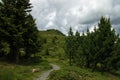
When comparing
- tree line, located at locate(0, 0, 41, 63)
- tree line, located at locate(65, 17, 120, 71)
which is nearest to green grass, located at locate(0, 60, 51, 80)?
tree line, located at locate(0, 0, 41, 63)

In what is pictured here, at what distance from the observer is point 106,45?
218 feet

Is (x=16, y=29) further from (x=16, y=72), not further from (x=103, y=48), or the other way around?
(x=103, y=48)

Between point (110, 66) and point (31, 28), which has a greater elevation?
point (31, 28)

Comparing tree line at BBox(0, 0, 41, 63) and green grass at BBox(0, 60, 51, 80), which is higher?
tree line at BBox(0, 0, 41, 63)

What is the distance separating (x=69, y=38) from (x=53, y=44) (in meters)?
78.3

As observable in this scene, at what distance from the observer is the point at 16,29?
60.7m

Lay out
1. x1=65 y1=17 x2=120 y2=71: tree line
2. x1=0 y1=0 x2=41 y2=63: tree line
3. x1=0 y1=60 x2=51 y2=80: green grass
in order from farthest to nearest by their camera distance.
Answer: x1=65 y1=17 x2=120 y2=71: tree line, x1=0 y1=0 x2=41 y2=63: tree line, x1=0 y1=60 x2=51 y2=80: green grass

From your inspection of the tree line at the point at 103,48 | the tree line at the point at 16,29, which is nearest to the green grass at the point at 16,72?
the tree line at the point at 16,29

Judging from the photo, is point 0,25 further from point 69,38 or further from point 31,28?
point 69,38

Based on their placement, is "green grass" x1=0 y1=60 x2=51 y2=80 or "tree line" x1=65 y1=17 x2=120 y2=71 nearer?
"green grass" x1=0 y1=60 x2=51 y2=80

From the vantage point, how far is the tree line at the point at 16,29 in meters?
60.3

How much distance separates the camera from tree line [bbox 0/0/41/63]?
60344 millimetres

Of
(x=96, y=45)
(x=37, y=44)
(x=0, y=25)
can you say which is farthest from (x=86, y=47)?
(x=0, y=25)

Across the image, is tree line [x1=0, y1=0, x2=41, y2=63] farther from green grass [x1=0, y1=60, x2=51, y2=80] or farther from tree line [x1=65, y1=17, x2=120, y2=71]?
tree line [x1=65, y1=17, x2=120, y2=71]
